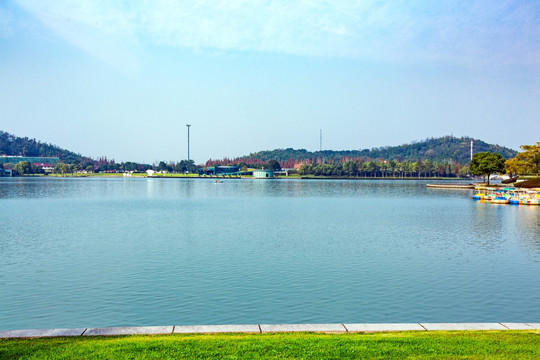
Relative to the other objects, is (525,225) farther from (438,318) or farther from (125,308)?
(125,308)

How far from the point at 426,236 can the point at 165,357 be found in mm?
33631

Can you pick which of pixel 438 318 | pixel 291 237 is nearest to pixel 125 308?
pixel 438 318

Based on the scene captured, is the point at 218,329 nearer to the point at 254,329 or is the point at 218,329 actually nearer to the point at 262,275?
the point at 254,329

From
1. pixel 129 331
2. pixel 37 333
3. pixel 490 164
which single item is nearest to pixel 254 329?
pixel 129 331

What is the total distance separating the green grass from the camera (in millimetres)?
9898

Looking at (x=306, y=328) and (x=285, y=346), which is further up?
(x=285, y=346)

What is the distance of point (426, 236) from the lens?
39.8 metres

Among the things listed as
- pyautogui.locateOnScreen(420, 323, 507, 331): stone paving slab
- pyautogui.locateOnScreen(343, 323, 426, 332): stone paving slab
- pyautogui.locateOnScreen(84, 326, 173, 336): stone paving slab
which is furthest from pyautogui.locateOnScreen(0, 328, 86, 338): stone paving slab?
pyautogui.locateOnScreen(420, 323, 507, 331): stone paving slab

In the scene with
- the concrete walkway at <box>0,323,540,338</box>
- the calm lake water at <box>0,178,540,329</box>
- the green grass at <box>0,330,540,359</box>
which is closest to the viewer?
the green grass at <box>0,330,540,359</box>

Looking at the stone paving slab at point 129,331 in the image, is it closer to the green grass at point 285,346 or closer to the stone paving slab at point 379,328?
the green grass at point 285,346

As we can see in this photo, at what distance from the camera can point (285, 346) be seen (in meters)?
10.4

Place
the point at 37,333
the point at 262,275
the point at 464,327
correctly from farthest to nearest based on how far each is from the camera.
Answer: the point at 262,275 < the point at 464,327 < the point at 37,333

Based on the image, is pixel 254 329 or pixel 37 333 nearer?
pixel 37 333

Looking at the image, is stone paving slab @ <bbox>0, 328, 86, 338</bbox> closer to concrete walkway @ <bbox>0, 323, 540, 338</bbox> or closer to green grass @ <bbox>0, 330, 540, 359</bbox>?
concrete walkway @ <bbox>0, 323, 540, 338</bbox>
